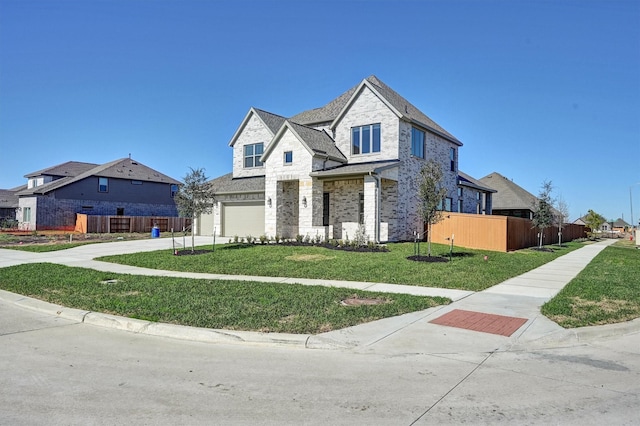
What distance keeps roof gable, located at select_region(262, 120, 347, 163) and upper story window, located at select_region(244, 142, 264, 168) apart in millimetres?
4571

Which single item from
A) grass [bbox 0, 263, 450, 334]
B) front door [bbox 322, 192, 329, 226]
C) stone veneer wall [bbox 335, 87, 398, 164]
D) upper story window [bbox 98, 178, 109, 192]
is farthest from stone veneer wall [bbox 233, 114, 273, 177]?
upper story window [bbox 98, 178, 109, 192]

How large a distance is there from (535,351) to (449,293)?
3.97m

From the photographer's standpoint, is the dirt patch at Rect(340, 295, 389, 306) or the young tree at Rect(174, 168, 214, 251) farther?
the young tree at Rect(174, 168, 214, 251)

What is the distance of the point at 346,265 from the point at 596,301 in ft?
23.5

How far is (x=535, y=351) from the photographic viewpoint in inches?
248

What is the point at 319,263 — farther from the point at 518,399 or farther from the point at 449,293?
the point at 518,399

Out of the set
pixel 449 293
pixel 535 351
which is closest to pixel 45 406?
pixel 535 351

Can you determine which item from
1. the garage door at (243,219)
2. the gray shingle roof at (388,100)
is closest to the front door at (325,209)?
the garage door at (243,219)

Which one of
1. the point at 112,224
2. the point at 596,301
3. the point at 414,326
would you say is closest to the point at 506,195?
the point at 596,301

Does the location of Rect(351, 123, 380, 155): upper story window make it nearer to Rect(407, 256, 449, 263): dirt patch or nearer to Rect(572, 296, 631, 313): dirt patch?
Rect(407, 256, 449, 263): dirt patch

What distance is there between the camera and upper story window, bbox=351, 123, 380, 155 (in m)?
23.6

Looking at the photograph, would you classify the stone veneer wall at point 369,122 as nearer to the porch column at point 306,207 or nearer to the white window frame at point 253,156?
the porch column at point 306,207

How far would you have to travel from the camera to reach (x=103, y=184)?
147 ft

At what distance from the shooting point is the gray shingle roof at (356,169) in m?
20.5
